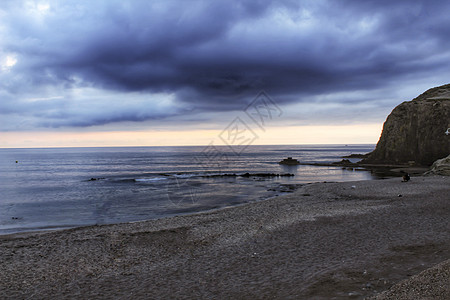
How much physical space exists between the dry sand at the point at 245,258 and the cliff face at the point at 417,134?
48.3m

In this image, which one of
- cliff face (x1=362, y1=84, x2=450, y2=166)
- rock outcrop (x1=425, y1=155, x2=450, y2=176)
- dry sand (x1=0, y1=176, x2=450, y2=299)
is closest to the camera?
dry sand (x1=0, y1=176, x2=450, y2=299)

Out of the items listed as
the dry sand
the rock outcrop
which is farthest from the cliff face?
the dry sand

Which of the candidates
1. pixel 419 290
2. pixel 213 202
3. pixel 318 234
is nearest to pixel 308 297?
pixel 419 290

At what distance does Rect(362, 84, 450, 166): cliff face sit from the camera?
5650 cm

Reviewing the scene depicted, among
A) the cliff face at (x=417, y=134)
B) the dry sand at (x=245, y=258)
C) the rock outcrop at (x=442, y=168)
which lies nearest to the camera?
the dry sand at (x=245, y=258)

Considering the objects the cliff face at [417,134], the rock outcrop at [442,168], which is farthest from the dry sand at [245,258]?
the cliff face at [417,134]

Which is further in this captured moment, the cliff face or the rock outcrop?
the cliff face

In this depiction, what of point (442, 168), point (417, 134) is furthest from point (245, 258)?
point (417, 134)

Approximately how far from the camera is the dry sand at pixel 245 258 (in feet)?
24.9

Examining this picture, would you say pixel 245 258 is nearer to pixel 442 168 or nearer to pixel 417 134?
pixel 442 168

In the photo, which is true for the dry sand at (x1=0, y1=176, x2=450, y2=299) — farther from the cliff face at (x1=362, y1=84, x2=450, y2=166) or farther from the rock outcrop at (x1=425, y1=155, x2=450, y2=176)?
the cliff face at (x1=362, y1=84, x2=450, y2=166)

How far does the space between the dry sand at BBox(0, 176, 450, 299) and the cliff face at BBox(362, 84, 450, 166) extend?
4827cm

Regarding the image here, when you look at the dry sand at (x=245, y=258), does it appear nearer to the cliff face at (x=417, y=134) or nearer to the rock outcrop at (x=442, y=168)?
the rock outcrop at (x=442, y=168)

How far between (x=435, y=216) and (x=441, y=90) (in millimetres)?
70360
